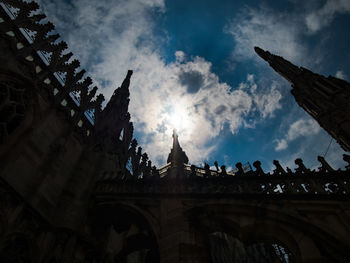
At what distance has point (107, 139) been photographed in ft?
34.8

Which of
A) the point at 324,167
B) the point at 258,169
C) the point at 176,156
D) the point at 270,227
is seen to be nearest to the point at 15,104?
the point at 258,169

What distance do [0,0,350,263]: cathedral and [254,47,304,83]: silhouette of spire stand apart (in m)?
19.3

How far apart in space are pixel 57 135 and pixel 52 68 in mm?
2919

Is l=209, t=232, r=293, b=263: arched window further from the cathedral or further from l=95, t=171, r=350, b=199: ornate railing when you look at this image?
l=95, t=171, r=350, b=199: ornate railing

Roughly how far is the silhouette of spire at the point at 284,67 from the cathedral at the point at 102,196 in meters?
19.3

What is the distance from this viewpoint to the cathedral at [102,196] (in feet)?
19.0

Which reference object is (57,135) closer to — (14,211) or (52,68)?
(52,68)

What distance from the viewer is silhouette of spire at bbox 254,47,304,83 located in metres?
25.6

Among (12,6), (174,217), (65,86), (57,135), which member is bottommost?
(174,217)

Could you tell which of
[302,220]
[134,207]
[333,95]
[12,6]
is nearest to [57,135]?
[134,207]

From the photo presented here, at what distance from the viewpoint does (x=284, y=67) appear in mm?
28688

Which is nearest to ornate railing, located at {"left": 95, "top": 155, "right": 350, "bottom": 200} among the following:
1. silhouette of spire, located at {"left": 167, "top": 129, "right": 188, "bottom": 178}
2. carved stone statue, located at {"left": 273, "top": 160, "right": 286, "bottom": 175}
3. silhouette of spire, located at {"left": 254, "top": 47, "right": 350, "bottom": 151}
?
carved stone statue, located at {"left": 273, "top": 160, "right": 286, "bottom": 175}

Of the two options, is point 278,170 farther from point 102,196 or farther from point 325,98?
point 325,98

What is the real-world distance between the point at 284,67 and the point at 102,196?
1040 inches
